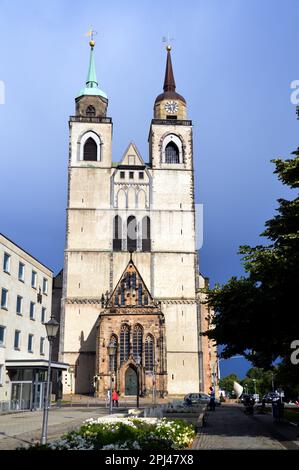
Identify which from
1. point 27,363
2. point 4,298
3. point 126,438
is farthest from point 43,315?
point 126,438

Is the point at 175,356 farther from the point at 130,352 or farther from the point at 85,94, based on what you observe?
the point at 85,94

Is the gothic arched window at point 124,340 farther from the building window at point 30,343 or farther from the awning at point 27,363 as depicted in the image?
the awning at point 27,363

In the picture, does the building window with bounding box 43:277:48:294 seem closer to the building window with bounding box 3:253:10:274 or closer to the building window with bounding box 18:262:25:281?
the building window with bounding box 18:262:25:281

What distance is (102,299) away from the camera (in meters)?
58.8

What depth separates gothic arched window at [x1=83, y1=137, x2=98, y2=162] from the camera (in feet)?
216

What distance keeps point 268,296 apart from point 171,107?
55.3m

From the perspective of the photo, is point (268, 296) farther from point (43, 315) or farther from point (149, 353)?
point (149, 353)

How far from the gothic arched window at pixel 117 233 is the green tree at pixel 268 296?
39.3 m

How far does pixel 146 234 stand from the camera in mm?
63250

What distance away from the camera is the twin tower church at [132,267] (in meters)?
55.2

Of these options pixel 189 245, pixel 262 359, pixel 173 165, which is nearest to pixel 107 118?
pixel 173 165

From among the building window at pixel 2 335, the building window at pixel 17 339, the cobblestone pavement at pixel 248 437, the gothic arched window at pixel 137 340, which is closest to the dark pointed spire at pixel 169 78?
the gothic arched window at pixel 137 340
